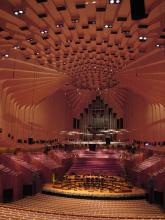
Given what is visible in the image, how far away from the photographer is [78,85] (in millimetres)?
22453

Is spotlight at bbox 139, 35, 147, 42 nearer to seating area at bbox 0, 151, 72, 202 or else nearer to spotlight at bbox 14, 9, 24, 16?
spotlight at bbox 14, 9, 24, 16

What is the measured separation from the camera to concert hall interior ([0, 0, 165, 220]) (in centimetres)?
838

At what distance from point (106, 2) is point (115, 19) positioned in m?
1.66

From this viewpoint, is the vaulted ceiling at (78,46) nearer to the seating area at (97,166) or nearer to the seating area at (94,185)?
the seating area at (97,166)

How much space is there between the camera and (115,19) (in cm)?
922

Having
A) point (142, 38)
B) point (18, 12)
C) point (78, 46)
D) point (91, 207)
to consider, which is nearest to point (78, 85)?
point (78, 46)

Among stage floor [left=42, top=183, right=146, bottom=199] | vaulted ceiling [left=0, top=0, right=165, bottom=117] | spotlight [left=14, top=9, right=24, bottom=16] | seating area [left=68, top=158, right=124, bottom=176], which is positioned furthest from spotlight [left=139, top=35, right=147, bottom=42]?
seating area [left=68, top=158, right=124, bottom=176]

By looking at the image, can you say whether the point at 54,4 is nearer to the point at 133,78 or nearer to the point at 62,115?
the point at 133,78

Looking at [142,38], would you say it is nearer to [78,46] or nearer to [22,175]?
[78,46]

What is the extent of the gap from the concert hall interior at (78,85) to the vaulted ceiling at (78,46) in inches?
1.6

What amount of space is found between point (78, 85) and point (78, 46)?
391 inches

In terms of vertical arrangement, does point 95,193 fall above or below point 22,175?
below

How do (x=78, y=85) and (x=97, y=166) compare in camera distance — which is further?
(x=78, y=85)

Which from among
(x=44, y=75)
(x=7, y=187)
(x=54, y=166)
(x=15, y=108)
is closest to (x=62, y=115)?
(x=15, y=108)
